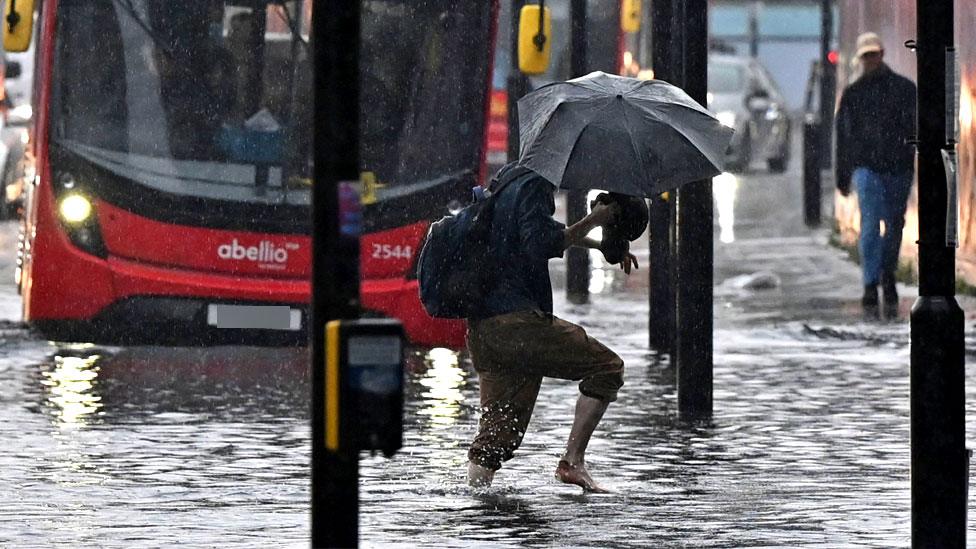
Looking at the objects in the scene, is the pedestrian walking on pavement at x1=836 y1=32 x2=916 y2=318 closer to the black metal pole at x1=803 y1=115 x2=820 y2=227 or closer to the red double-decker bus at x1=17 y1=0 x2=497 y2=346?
the red double-decker bus at x1=17 y1=0 x2=497 y2=346

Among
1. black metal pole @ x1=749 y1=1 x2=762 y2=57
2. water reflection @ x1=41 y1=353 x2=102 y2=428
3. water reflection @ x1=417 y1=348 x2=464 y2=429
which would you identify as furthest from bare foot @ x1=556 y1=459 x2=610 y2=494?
black metal pole @ x1=749 y1=1 x2=762 y2=57

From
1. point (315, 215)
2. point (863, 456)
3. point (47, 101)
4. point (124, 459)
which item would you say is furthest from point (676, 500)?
point (47, 101)

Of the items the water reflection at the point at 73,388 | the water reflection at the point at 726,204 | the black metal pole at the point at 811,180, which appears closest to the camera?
the water reflection at the point at 73,388

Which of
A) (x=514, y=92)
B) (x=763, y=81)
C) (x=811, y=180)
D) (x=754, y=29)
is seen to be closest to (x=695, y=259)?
(x=514, y=92)

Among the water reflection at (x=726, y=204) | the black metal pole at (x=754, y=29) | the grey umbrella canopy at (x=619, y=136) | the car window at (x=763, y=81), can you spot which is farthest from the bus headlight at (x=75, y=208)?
the black metal pole at (x=754, y=29)

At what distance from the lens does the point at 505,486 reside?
34.0ft

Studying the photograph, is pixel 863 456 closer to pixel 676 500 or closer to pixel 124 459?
pixel 676 500

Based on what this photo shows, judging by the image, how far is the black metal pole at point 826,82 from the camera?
30.2 m

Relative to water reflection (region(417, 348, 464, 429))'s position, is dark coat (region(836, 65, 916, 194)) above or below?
above

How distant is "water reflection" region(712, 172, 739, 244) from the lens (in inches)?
1095

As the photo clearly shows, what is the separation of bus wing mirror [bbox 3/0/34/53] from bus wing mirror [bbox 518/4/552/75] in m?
2.85

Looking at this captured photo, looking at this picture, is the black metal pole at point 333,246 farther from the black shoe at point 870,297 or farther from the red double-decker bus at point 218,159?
the black shoe at point 870,297

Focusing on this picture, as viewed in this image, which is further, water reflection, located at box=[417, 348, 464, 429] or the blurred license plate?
the blurred license plate

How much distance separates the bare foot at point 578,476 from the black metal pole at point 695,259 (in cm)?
247
